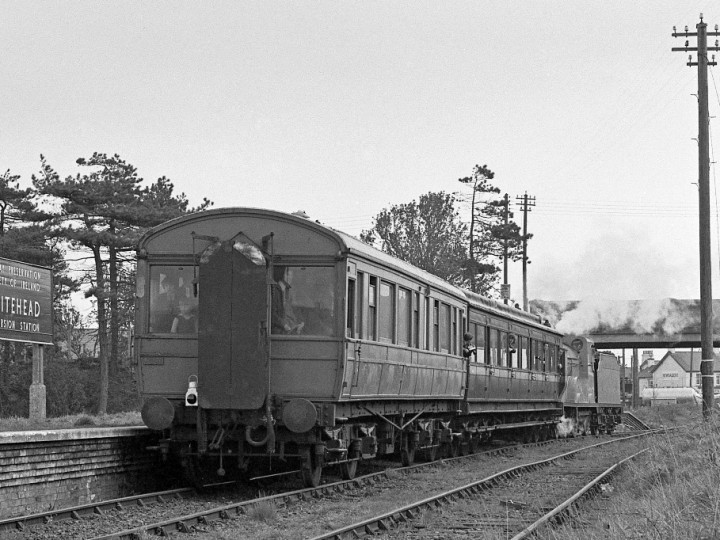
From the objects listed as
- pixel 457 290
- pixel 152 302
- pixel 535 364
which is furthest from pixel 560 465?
pixel 152 302

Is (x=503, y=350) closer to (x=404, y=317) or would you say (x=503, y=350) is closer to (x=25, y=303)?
(x=404, y=317)

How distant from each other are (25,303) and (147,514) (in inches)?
460

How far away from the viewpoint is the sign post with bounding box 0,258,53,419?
21.5m

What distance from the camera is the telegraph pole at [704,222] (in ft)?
79.2

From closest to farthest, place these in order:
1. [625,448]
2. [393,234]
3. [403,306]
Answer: [403,306]
[625,448]
[393,234]

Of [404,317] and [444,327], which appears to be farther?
[444,327]

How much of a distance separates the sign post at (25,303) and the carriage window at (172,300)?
8427mm

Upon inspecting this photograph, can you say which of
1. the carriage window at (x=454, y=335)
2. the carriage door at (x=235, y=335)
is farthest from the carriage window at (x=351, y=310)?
the carriage window at (x=454, y=335)

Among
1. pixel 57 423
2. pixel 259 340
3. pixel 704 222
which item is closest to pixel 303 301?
pixel 259 340

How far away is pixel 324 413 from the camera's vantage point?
13.3 metres

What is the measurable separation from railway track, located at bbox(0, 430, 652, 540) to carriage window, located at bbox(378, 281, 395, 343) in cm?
219

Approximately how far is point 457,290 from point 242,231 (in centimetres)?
691

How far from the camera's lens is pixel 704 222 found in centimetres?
2470

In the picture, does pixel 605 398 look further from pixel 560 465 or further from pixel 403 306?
pixel 403 306
